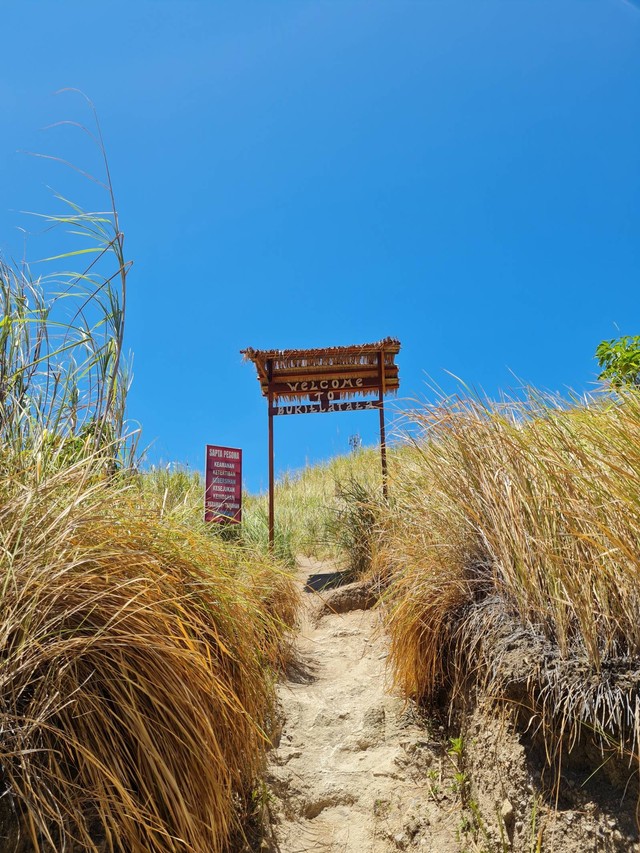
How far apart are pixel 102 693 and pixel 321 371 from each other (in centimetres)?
652

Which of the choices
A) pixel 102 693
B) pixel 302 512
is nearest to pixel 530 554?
pixel 102 693

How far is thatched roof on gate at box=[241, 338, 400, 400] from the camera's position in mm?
8219

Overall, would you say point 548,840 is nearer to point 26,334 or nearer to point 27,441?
point 27,441

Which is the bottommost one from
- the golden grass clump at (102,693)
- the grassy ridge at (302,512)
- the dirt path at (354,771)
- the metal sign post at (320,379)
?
the dirt path at (354,771)

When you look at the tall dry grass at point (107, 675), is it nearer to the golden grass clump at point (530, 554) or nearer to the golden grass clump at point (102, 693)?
the golden grass clump at point (102, 693)

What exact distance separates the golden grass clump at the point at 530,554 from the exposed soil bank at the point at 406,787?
0.84 feet

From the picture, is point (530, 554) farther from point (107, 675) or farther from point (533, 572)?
point (107, 675)

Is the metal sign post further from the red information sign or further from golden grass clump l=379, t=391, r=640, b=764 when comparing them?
golden grass clump l=379, t=391, r=640, b=764

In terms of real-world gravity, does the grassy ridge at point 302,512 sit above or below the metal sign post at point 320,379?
below

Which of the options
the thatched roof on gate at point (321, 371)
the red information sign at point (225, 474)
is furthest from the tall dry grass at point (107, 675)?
the thatched roof on gate at point (321, 371)

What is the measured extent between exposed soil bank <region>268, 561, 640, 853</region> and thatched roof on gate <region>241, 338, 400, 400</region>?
14.9ft

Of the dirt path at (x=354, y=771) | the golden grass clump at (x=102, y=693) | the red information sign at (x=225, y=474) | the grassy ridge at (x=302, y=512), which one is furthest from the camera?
the red information sign at (x=225, y=474)

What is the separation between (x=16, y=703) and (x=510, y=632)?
1.97 meters

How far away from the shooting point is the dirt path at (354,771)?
2.89 meters
